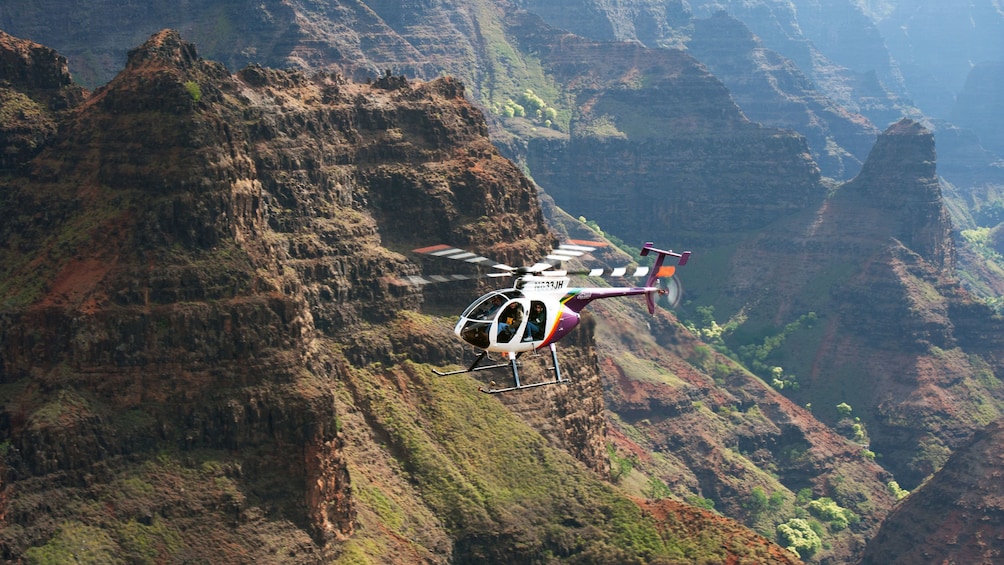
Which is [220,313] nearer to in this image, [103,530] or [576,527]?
[103,530]

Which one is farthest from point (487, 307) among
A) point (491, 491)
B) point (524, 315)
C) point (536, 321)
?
point (491, 491)

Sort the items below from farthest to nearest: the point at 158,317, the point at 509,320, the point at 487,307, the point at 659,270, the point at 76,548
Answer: the point at 158,317 → the point at 76,548 → the point at 659,270 → the point at 509,320 → the point at 487,307

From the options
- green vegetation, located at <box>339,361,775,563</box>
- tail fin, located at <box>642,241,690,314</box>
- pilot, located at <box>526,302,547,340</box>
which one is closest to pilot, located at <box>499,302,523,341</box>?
pilot, located at <box>526,302,547,340</box>

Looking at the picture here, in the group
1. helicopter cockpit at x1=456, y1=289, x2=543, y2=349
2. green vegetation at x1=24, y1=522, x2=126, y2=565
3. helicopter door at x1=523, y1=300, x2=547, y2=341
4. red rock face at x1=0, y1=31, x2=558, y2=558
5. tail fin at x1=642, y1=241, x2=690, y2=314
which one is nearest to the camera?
helicopter cockpit at x1=456, y1=289, x2=543, y2=349

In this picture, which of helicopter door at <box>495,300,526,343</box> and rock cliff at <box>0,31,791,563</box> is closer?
helicopter door at <box>495,300,526,343</box>

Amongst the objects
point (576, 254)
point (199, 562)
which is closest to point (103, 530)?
point (199, 562)

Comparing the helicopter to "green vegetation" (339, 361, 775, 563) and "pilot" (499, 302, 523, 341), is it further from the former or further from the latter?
"green vegetation" (339, 361, 775, 563)

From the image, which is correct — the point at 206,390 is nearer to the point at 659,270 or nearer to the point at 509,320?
the point at 509,320

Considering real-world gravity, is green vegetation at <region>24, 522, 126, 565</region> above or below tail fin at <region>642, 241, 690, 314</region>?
below
